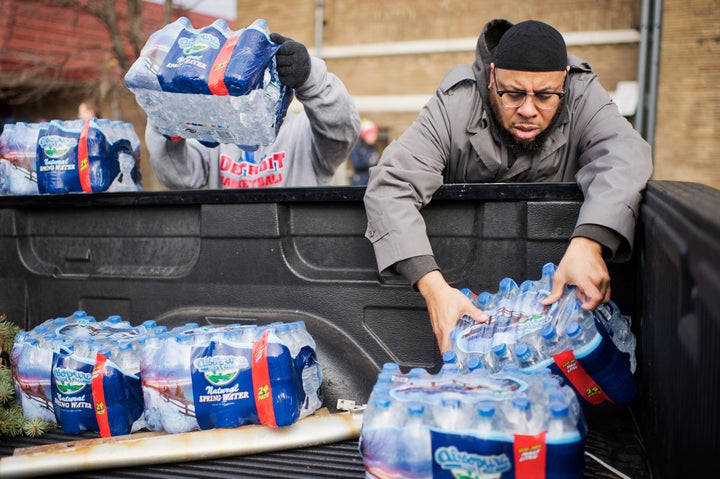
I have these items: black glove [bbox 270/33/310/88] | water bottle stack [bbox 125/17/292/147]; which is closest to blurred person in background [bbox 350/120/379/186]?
water bottle stack [bbox 125/17/292/147]

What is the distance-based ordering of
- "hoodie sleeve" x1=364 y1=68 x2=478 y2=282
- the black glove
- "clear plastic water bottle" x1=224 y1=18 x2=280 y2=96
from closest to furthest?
"hoodie sleeve" x1=364 y1=68 x2=478 y2=282
"clear plastic water bottle" x1=224 y1=18 x2=280 y2=96
the black glove

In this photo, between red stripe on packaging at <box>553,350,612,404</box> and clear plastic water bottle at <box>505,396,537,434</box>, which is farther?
red stripe on packaging at <box>553,350,612,404</box>

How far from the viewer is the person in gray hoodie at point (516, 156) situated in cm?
210

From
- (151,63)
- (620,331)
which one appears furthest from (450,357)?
(151,63)

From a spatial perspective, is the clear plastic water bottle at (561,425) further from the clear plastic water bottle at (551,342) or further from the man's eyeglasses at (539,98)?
the man's eyeglasses at (539,98)

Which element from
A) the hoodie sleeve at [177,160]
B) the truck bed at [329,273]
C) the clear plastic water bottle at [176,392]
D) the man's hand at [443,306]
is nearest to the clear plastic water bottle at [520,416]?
the truck bed at [329,273]

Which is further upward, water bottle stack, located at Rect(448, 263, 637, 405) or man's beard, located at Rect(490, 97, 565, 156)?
man's beard, located at Rect(490, 97, 565, 156)

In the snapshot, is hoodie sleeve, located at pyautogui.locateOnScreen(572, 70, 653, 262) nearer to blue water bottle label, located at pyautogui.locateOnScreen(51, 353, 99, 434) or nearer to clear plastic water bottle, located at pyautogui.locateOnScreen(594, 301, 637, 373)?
clear plastic water bottle, located at pyautogui.locateOnScreen(594, 301, 637, 373)

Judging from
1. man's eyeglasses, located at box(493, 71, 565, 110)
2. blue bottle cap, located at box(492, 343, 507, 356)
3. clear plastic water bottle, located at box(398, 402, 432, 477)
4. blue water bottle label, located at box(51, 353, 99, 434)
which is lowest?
blue water bottle label, located at box(51, 353, 99, 434)

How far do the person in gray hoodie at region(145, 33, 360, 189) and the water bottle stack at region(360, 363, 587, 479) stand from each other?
1.85 m

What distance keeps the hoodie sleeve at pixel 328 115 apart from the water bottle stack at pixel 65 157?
0.94 m

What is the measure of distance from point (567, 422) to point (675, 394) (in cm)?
31

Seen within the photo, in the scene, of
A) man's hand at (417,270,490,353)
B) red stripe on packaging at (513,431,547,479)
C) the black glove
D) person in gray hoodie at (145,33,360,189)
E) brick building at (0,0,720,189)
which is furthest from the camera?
brick building at (0,0,720,189)

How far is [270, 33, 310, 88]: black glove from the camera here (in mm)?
2852
